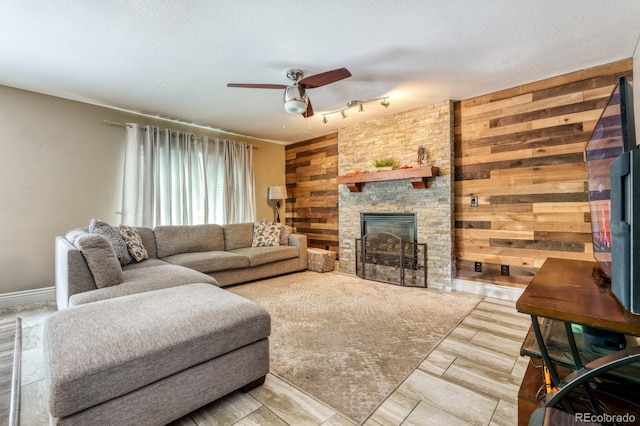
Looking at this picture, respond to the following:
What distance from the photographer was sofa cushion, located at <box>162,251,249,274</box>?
3455mm

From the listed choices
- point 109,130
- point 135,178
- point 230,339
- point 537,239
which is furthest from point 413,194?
point 109,130

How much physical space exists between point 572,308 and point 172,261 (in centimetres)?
369

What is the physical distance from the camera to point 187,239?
13.2 feet

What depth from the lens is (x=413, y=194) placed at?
393 centimetres

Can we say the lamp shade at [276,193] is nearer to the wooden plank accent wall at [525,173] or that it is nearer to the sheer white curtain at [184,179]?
the sheer white curtain at [184,179]

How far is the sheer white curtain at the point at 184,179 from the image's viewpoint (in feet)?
12.7

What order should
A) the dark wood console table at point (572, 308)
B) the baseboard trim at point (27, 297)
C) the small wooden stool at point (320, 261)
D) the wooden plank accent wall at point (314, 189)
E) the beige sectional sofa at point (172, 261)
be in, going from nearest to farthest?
the dark wood console table at point (572, 308) < the beige sectional sofa at point (172, 261) < the baseboard trim at point (27, 297) < the small wooden stool at point (320, 261) < the wooden plank accent wall at point (314, 189)

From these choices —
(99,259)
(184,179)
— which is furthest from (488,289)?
(184,179)

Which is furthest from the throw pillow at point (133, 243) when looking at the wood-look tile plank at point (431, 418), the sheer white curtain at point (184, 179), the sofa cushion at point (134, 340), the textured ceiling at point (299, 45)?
the wood-look tile plank at point (431, 418)

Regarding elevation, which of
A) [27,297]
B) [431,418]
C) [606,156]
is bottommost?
[431,418]

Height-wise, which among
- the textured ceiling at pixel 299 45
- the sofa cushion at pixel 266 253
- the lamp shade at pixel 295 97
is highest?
the textured ceiling at pixel 299 45

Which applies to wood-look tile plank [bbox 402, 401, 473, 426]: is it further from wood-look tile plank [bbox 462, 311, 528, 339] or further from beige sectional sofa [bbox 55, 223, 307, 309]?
beige sectional sofa [bbox 55, 223, 307, 309]

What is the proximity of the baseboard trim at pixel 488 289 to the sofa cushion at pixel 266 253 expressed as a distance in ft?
7.84

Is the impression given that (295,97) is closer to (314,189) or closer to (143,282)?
(143,282)
